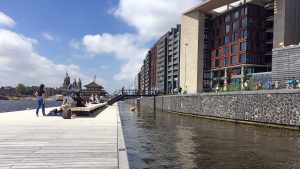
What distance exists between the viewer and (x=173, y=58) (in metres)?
142

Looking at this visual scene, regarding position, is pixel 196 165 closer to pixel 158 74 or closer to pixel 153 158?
pixel 153 158

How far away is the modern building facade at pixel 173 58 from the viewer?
136250 mm

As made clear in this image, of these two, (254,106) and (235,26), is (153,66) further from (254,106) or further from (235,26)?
(254,106)

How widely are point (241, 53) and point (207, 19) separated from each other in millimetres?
22392

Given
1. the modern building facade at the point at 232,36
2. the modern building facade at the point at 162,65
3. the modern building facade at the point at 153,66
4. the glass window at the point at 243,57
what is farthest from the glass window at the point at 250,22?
the modern building facade at the point at 153,66

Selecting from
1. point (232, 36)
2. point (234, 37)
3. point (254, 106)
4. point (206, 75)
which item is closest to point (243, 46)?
point (234, 37)

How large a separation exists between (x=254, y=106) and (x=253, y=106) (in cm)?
13

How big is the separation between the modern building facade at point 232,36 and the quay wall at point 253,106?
2955 cm

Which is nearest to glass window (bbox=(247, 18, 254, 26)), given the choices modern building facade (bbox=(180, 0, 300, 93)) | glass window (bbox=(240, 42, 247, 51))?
modern building facade (bbox=(180, 0, 300, 93))

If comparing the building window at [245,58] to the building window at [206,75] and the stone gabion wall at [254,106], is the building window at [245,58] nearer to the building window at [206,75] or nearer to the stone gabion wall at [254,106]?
the building window at [206,75]

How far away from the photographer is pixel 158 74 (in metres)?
165

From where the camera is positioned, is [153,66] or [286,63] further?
[153,66]

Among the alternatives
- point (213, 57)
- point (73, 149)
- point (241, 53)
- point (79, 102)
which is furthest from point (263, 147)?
point (213, 57)

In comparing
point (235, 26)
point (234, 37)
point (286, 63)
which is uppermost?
point (235, 26)
